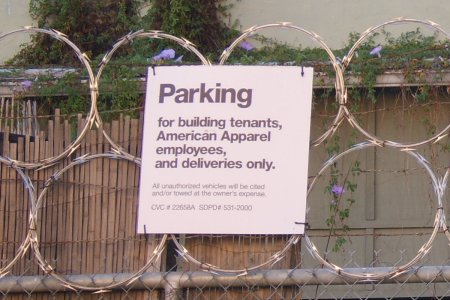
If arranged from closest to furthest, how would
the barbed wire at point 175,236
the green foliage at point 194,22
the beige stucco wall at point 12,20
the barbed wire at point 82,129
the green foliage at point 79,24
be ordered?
the barbed wire at point 175,236
the barbed wire at point 82,129
the green foliage at point 194,22
the green foliage at point 79,24
the beige stucco wall at point 12,20

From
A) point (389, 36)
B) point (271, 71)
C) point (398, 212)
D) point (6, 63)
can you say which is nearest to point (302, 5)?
point (389, 36)

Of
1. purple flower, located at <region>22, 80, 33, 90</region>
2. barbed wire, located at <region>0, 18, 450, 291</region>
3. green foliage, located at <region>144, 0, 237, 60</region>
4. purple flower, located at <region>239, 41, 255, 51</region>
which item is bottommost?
barbed wire, located at <region>0, 18, 450, 291</region>

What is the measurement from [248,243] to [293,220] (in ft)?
0.83

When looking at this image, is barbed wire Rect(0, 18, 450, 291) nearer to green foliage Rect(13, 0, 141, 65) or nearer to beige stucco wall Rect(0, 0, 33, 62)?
green foliage Rect(13, 0, 141, 65)

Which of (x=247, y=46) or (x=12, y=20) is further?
(x=12, y=20)

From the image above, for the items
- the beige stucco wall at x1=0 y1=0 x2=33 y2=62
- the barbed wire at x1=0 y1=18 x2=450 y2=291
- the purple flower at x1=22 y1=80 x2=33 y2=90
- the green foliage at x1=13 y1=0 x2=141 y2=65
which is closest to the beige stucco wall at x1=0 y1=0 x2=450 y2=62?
the green foliage at x1=13 y1=0 x2=141 y2=65

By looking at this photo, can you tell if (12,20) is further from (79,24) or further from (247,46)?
(247,46)

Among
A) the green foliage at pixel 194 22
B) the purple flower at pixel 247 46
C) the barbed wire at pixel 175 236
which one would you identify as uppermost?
the green foliage at pixel 194 22

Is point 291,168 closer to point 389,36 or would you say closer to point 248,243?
point 248,243

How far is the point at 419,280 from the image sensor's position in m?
4.27

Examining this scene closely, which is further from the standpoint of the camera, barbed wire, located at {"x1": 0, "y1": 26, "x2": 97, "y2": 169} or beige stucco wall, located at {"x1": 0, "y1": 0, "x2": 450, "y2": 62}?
beige stucco wall, located at {"x1": 0, "y1": 0, "x2": 450, "y2": 62}

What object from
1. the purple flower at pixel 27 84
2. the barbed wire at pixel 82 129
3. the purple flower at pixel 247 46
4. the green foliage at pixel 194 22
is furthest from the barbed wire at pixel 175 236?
the green foliage at pixel 194 22

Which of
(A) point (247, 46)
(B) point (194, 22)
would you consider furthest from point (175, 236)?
(B) point (194, 22)

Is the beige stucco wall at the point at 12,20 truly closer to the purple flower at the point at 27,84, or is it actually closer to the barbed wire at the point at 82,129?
the purple flower at the point at 27,84
